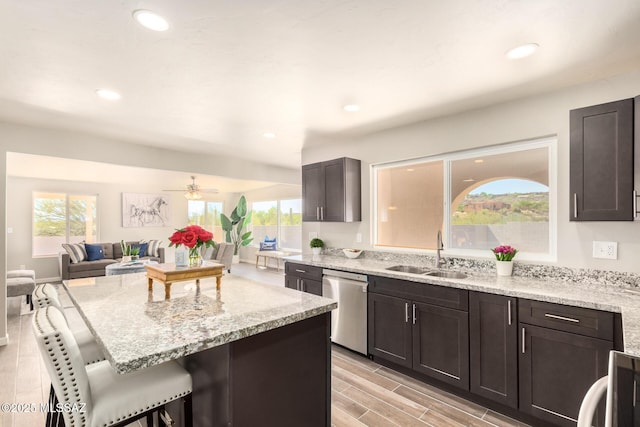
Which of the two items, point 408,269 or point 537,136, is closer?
point 537,136

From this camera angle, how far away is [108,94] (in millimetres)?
2588

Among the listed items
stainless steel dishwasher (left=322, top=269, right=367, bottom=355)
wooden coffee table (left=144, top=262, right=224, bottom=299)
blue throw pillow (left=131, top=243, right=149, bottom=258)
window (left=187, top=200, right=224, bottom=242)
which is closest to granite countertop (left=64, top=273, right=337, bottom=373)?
wooden coffee table (left=144, top=262, right=224, bottom=299)

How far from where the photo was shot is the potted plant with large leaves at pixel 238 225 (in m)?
8.83

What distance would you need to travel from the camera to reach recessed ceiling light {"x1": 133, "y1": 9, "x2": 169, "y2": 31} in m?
1.55

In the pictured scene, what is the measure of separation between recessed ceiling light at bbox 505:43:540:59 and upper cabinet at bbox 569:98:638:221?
617 mm

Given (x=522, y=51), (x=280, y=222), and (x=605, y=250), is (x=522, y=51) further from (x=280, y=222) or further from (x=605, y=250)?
(x=280, y=222)

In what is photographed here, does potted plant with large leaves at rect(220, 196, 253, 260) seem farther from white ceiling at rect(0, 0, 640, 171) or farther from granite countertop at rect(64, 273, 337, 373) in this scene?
granite countertop at rect(64, 273, 337, 373)

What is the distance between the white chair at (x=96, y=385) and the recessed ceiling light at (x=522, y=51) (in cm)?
262

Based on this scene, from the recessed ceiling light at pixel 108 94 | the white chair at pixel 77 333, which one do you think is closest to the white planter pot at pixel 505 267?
the white chair at pixel 77 333

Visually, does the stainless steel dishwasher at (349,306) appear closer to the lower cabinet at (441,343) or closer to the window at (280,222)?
the lower cabinet at (441,343)

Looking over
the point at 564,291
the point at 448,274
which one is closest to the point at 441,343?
Answer: the point at 448,274

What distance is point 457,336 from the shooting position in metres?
2.40

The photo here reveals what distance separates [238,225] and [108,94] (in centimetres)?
673

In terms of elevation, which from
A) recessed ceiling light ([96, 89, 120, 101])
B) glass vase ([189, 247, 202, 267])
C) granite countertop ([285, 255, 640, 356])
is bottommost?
granite countertop ([285, 255, 640, 356])
